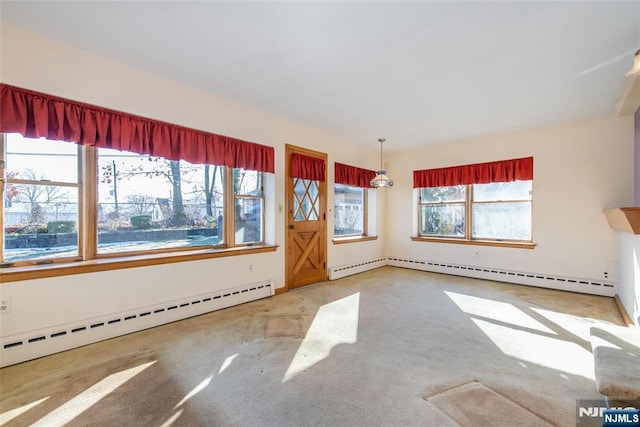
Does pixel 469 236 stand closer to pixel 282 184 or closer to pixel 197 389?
pixel 282 184

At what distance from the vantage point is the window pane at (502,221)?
5047 millimetres

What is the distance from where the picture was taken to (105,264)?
276cm

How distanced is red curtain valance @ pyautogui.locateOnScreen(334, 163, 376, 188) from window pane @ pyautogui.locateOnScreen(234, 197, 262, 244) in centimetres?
183

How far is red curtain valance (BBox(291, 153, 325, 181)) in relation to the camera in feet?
15.3

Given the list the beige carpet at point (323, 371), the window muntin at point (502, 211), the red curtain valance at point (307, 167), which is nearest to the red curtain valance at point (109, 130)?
the red curtain valance at point (307, 167)

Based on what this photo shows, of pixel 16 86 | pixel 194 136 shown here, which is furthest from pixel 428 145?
pixel 16 86

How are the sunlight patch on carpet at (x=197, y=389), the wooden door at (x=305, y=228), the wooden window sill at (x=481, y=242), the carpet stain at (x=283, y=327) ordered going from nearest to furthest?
the sunlight patch on carpet at (x=197, y=389) < the carpet stain at (x=283, y=327) < the wooden door at (x=305, y=228) < the wooden window sill at (x=481, y=242)

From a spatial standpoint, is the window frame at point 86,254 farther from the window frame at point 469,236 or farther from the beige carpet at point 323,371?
the window frame at point 469,236

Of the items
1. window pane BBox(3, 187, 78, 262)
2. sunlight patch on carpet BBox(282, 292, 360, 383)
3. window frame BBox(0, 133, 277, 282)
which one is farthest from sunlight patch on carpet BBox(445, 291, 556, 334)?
window pane BBox(3, 187, 78, 262)

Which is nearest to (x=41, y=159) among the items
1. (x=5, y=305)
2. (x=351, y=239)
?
(x=5, y=305)

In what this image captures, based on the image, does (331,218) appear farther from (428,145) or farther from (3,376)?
(3,376)

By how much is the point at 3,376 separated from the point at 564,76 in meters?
5.90

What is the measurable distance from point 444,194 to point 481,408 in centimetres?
484

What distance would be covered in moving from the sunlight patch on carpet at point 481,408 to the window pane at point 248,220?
10.2 ft
